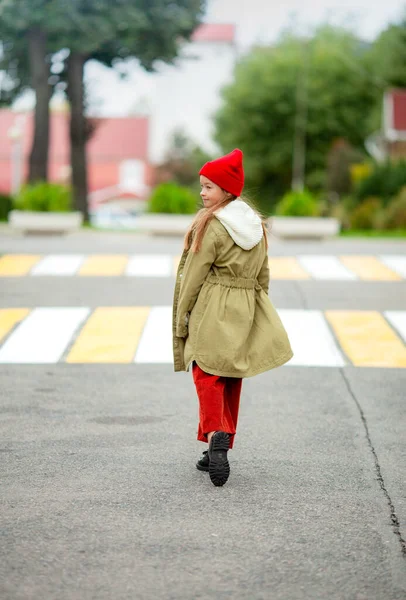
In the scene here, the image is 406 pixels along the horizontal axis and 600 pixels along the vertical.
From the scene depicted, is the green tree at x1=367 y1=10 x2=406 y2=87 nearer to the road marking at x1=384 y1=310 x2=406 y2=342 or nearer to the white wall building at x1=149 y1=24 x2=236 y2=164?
the white wall building at x1=149 y1=24 x2=236 y2=164

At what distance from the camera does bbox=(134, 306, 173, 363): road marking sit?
31.2ft

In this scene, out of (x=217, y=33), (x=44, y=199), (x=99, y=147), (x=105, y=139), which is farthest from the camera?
(x=217, y=33)

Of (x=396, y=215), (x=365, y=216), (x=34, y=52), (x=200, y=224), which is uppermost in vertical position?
(x=34, y=52)

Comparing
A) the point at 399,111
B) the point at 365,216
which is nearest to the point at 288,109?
the point at 399,111

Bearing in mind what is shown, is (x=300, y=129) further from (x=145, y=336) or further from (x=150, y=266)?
(x=145, y=336)

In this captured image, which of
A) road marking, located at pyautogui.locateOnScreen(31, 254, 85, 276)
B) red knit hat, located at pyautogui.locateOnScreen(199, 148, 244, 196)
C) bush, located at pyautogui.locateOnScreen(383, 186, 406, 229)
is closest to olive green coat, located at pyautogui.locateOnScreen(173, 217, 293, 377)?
red knit hat, located at pyautogui.locateOnScreen(199, 148, 244, 196)

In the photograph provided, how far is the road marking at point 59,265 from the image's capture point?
15766 mm

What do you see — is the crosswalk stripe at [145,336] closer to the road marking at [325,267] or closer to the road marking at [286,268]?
the road marking at [286,268]

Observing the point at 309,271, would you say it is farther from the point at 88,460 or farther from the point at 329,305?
the point at 88,460

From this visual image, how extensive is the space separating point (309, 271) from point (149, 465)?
10.8m

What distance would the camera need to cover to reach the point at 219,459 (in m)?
5.31

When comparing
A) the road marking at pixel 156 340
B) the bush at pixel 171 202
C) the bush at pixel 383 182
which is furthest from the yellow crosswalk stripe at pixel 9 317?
the bush at pixel 383 182

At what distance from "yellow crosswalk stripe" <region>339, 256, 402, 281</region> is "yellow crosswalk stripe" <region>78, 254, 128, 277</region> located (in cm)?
360

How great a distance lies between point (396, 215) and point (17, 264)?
16.2m
